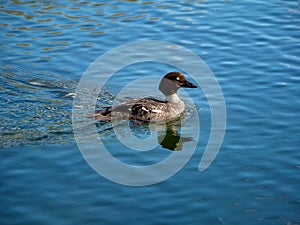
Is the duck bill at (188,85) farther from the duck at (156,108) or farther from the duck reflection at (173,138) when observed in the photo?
the duck reflection at (173,138)

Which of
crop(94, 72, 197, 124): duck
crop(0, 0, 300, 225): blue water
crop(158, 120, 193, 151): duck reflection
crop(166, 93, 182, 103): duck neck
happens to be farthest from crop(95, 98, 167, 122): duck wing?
crop(0, 0, 300, 225): blue water

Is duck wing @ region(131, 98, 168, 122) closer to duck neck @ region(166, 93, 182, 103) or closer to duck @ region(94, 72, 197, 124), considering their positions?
duck @ region(94, 72, 197, 124)

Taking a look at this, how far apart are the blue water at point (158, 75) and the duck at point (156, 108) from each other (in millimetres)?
496

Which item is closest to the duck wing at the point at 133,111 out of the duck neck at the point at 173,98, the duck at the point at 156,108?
the duck at the point at 156,108

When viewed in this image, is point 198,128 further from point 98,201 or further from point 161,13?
point 161,13

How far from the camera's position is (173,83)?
13.0 metres

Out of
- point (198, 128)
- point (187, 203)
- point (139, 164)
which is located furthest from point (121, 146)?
point (187, 203)

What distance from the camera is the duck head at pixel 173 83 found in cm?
1298

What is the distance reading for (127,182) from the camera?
990 cm

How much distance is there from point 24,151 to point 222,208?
11.8 ft

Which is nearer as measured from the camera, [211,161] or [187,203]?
[187,203]

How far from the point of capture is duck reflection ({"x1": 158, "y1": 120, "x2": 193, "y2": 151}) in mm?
11406

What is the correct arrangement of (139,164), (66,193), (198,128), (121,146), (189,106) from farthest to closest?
(189,106), (198,128), (121,146), (139,164), (66,193)

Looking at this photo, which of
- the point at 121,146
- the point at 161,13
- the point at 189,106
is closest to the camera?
the point at 121,146
